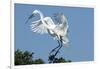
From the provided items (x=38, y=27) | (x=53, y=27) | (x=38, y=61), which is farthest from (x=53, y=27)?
(x=38, y=61)

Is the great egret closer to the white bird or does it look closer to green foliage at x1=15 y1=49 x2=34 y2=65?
the white bird

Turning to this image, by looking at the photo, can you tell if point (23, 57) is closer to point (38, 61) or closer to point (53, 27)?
point (38, 61)

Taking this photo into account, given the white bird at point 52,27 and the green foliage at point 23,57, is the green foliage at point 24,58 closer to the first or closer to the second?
the green foliage at point 23,57

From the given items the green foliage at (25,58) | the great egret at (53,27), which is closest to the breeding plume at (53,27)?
the great egret at (53,27)

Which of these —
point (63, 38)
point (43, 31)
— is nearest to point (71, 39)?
point (63, 38)

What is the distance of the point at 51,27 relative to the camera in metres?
2.02

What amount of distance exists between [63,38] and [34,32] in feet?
0.87

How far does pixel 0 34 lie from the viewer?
1.85m

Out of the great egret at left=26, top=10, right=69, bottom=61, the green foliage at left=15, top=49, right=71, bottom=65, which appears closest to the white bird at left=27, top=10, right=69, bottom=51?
the great egret at left=26, top=10, right=69, bottom=61

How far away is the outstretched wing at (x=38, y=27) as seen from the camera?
1952mm

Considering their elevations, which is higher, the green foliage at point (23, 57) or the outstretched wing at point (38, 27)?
the outstretched wing at point (38, 27)

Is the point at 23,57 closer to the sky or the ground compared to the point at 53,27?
closer to the ground

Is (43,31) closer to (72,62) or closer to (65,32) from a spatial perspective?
(65,32)
